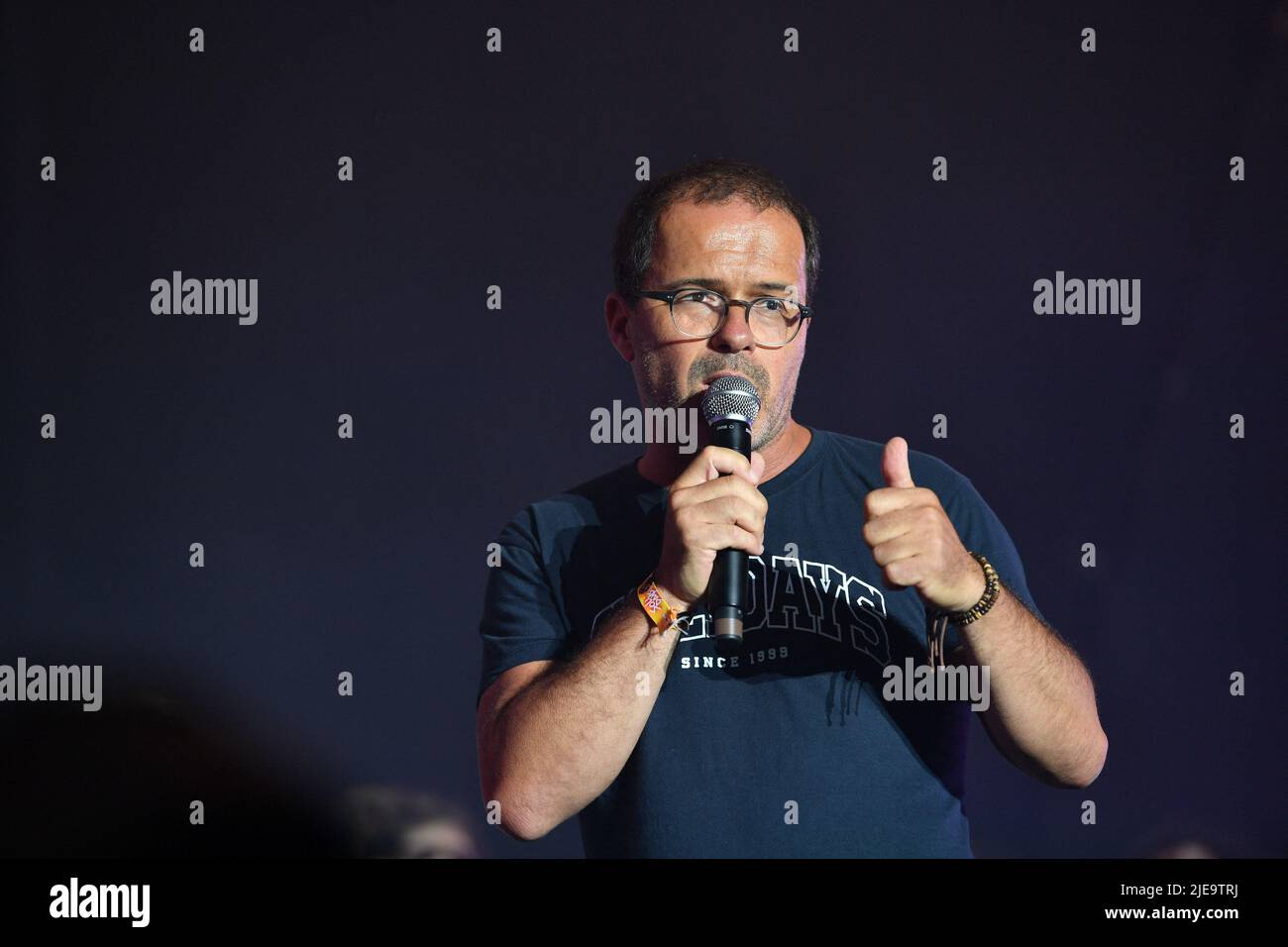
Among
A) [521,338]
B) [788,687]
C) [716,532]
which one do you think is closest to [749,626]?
[788,687]

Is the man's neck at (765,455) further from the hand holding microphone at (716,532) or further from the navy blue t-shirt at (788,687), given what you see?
the hand holding microphone at (716,532)

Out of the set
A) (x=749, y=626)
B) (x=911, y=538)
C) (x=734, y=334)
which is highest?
(x=734, y=334)

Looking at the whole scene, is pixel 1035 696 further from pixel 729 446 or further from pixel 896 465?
pixel 729 446

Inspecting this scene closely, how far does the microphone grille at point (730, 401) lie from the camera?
5.70 ft

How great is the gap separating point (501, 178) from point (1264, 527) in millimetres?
1816

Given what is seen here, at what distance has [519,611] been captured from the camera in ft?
6.43

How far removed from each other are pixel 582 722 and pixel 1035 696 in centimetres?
68

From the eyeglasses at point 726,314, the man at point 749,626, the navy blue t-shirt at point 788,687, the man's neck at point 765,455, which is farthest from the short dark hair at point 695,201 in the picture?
the navy blue t-shirt at point 788,687

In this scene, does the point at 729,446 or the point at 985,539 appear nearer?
the point at 729,446

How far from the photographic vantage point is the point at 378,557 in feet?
8.45
